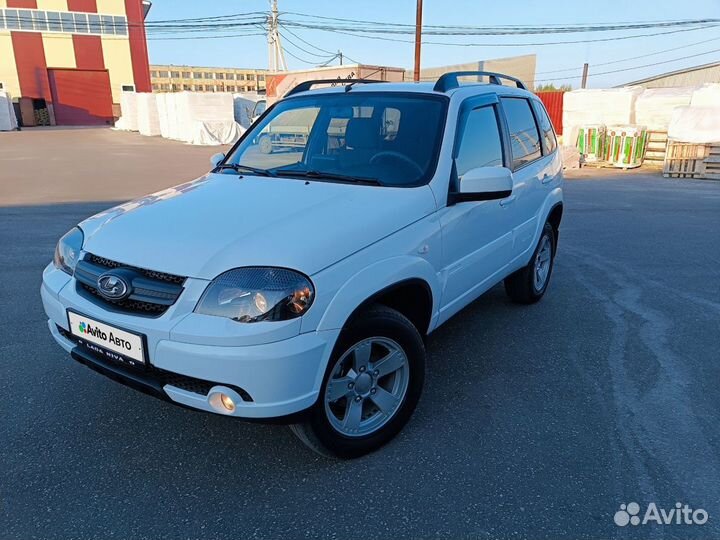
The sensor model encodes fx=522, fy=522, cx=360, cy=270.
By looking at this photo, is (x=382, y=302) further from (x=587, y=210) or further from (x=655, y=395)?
(x=587, y=210)

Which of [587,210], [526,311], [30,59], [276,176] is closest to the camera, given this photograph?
[276,176]

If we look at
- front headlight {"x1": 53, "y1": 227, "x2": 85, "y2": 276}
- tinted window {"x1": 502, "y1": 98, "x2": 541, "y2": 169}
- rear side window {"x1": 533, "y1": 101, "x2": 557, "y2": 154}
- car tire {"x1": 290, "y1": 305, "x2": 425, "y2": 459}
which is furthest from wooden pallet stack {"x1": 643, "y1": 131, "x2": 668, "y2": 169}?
front headlight {"x1": 53, "y1": 227, "x2": 85, "y2": 276}

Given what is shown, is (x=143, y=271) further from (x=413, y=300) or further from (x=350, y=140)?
(x=350, y=140)

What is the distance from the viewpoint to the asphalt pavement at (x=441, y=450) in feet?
7.45

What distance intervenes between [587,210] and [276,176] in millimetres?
7953

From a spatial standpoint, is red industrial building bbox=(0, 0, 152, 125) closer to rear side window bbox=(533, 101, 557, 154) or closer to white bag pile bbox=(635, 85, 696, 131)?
white bag pile bbox=(635, 85, 696, 131)

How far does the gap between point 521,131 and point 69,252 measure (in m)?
3.30

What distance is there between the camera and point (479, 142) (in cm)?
342

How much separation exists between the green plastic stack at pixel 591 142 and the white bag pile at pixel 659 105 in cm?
145

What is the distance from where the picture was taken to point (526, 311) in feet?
15.4

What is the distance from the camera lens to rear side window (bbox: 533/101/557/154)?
4.66 metres

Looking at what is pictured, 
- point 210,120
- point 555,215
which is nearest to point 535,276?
point 555,215

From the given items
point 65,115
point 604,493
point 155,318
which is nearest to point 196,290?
point 155,318

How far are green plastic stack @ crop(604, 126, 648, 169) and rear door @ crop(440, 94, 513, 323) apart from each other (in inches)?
559
